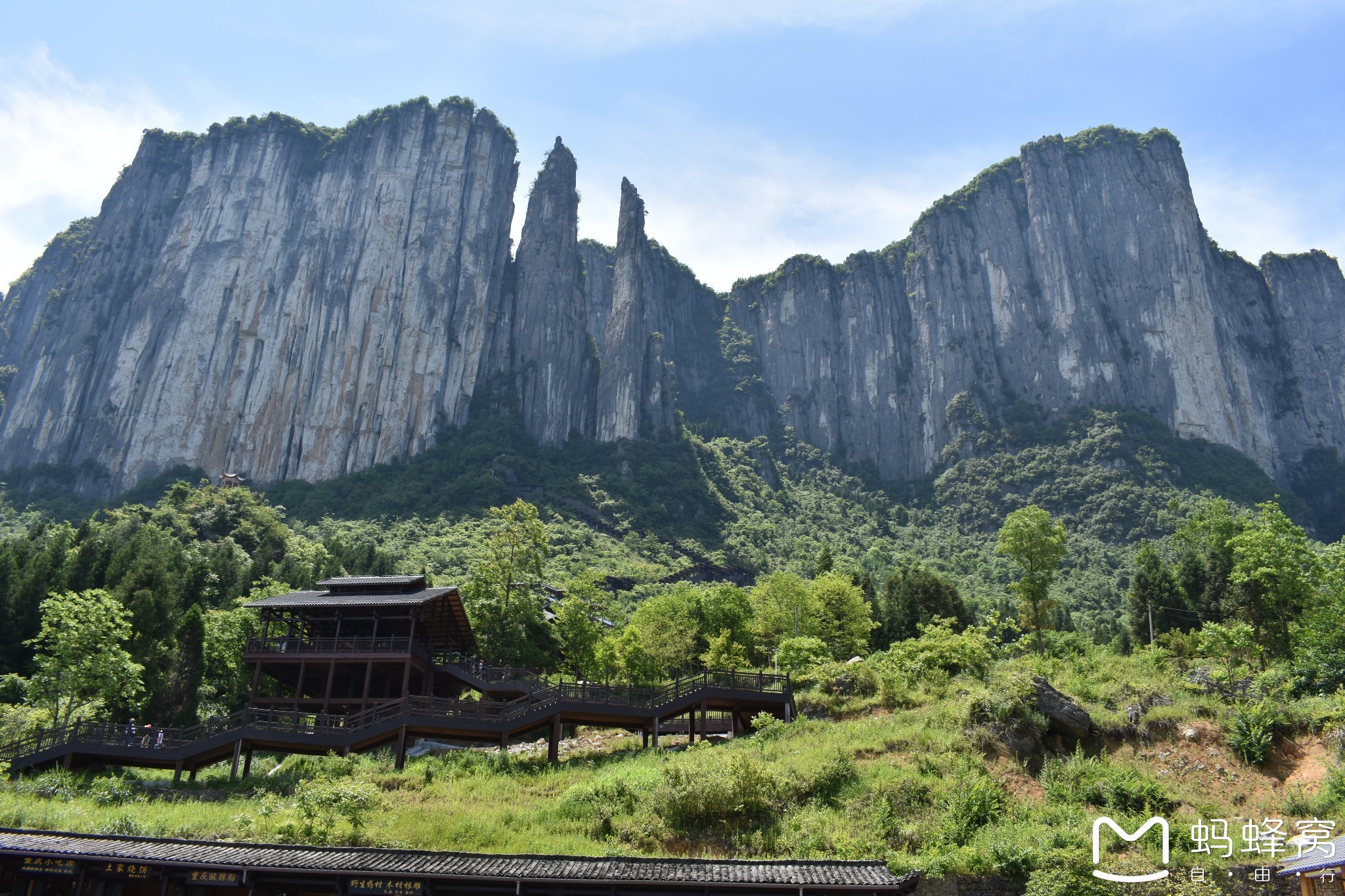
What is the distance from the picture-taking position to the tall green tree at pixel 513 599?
155 feet

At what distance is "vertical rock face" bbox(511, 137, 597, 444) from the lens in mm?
139500

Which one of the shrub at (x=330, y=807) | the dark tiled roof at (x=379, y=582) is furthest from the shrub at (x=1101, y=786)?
the dark tiled roof at (x=379, y=582)

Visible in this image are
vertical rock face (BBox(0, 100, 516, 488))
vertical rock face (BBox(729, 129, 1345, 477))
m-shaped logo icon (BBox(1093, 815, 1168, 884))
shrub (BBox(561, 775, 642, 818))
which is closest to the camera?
m-shaped logo icon (BBox(1093, 815, 1168, 884))

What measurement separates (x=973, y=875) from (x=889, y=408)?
482 ft

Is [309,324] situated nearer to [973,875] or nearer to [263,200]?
[263,200]

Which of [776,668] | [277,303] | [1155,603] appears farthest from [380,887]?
[277,303]

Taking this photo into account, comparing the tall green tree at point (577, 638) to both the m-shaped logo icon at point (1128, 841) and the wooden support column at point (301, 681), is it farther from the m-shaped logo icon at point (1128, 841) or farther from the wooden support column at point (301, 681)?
the m-shaped logo icon at point (1128, 841)

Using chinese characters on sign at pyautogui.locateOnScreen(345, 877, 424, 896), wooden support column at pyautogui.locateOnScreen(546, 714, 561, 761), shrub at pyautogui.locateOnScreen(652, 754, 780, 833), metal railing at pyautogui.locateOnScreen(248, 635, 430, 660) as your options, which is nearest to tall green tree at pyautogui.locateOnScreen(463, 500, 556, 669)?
metal railing at pyautogui.locateOnScreen(248, 635, 430, 660)

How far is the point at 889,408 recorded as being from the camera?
163625 mm

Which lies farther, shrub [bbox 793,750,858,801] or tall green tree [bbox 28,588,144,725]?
tall green tree [bbox 28,588,144,725]

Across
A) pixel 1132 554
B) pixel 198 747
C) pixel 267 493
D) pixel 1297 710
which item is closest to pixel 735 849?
pixel 1297 710

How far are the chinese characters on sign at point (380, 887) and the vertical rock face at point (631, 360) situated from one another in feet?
385

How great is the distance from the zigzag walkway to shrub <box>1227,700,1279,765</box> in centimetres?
1441

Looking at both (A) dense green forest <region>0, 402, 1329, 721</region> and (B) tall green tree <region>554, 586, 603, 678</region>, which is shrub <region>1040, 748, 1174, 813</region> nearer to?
(A) dense green forest <region>0, 402, 1329, 721</region>
